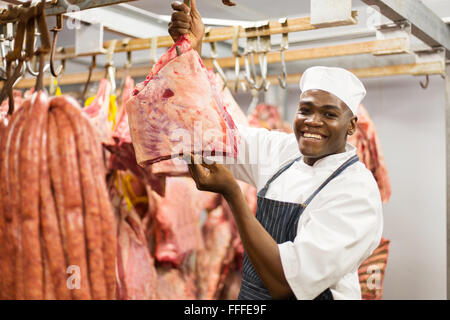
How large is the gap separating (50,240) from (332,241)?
3.02ft

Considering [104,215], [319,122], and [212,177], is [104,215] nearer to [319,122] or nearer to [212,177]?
[212,177]

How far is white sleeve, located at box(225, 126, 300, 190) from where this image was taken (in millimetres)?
2049

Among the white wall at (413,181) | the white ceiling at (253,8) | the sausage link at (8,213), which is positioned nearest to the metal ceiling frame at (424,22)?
the white ceiling at (253,8)

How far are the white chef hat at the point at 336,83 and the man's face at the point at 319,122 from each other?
0.06 ft

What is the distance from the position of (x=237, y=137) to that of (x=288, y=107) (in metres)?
2.81

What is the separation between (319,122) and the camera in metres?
1.72

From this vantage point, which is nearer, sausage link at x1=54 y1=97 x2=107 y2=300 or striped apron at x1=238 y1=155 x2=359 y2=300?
striped apron at x1=238 y1=155 x2=359 y2=300

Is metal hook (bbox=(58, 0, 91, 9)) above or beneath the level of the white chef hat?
above

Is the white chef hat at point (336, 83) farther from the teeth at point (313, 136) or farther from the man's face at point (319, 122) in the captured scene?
the teeth at point (313, 136)

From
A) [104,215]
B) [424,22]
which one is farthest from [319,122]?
[424,22]

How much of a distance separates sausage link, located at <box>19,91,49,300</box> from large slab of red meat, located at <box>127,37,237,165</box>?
613 millimetres

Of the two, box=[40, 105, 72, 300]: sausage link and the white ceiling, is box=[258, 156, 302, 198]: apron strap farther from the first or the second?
the white ceiling

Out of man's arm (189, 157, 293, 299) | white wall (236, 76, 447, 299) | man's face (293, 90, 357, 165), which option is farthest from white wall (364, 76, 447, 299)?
man's arm (189, 157, 293, 299)
